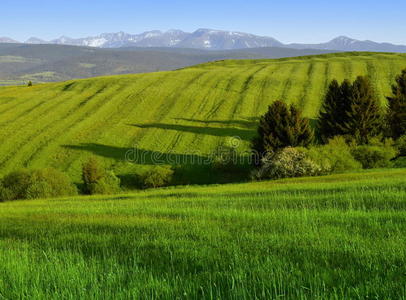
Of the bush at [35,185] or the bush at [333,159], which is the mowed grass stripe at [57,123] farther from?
the bush at [333,159]

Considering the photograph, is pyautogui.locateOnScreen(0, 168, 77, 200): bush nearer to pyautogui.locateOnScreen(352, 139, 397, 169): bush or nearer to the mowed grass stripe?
the mowed grass stripe

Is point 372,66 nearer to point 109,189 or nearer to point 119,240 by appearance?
point 109,189

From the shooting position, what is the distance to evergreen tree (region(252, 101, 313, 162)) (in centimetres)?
5934

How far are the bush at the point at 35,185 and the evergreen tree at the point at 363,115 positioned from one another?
40138 mm

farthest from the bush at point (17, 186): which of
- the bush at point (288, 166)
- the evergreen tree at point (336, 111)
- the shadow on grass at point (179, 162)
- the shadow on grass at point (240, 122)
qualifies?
the evergreen tree at point (336, 111)

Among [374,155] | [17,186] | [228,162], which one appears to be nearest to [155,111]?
[228,162]

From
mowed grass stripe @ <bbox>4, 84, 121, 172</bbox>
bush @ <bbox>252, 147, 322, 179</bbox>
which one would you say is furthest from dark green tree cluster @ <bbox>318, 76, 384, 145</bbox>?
mowed grass stripe @ <bbox>4, 84, 121, 172</bbox>

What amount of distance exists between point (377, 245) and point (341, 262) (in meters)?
1.16

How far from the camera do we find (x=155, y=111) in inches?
3615

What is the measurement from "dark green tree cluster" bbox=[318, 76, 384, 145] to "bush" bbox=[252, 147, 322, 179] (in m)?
10.7

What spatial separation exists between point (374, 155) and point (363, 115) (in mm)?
10424

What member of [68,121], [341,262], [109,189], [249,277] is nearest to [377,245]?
[341,262]

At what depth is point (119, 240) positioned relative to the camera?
953 centimetres

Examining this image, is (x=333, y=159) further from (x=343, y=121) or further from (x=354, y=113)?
(x=343, y=121)
